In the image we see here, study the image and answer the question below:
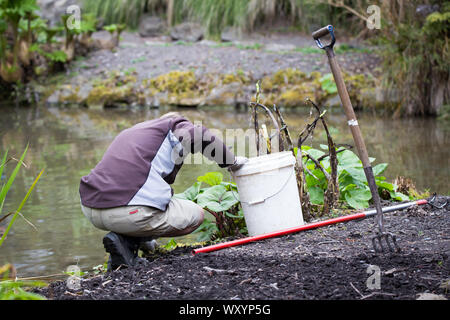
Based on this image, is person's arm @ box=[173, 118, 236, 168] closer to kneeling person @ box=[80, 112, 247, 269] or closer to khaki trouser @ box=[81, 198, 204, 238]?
kneeling person @ box=[80, 112, 247, 269]

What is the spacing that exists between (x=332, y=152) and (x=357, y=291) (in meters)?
1.77

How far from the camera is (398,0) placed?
36.1 ft

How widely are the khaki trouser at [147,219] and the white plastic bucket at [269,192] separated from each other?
0.38m

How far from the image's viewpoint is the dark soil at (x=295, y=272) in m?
2.78

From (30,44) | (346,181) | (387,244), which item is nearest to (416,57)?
(346,181)

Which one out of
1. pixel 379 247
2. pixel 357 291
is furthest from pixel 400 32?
pixel 357 291

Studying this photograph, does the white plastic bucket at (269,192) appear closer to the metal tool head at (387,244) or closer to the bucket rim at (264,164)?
the bucket rim at (264,164)

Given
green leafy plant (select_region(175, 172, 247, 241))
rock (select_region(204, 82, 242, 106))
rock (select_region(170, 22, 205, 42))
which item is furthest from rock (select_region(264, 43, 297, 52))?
green leafy plant (select_region(175, 172, 247, 241))

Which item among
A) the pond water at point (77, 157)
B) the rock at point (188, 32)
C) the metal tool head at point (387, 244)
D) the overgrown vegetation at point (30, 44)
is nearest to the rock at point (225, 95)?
the pond water at point (77, 157)

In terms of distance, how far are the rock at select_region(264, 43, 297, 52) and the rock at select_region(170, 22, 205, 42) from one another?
2.47m

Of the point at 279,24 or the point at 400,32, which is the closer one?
the point at 400,32

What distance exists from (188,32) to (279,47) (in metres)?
3.17
